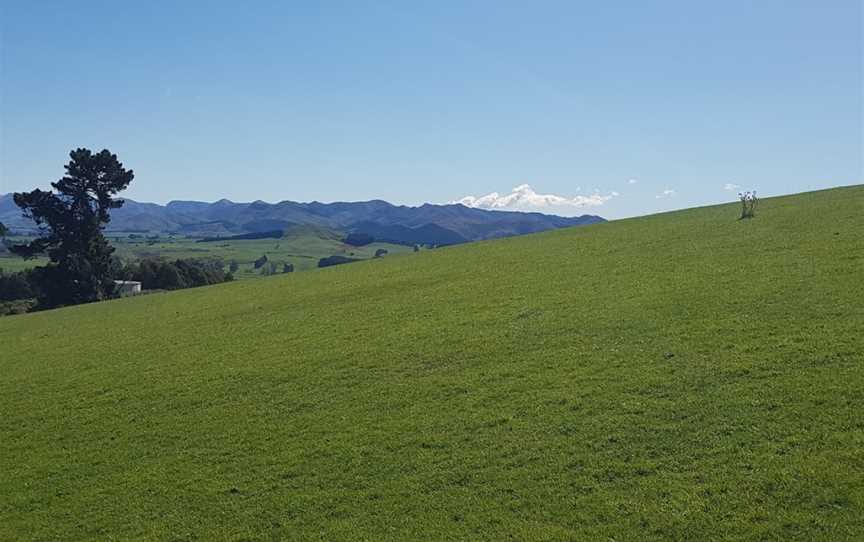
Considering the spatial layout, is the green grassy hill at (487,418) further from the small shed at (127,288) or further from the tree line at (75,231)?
the small shed at (127,288)

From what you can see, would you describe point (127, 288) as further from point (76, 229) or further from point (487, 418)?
point (487, 418)

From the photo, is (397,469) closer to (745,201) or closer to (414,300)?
(414,300)

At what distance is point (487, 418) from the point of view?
13.6m

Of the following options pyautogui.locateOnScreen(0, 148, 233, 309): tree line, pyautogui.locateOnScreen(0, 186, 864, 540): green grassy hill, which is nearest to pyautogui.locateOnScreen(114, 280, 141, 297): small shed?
pyautogui.locateOnScreen(0, 148, 233, 309): tree line

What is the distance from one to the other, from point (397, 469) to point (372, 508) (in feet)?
4.07

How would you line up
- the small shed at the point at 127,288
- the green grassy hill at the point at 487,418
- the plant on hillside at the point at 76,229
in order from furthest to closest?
the small shed at the point at 127,288 < the plant on hillside at the point at 76,229 < the green grassy hill at the point at 487,418

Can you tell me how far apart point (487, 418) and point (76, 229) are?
235 feet

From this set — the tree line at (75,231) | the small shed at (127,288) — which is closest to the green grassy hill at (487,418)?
the tree line at (75,231)

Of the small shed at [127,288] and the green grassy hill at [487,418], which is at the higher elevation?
the green grassy hill at [487,418]

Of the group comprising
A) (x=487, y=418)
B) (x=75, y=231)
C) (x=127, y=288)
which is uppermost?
(x=75, y=231)

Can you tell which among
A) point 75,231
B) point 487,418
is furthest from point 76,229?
point 487,418

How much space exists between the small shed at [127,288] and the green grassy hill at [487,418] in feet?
172

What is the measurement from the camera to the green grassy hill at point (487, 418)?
33.2 feet

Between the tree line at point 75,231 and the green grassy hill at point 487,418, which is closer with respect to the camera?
the green grassy hill at point 487,418
